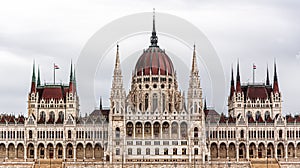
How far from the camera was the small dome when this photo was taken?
151750 millimetres

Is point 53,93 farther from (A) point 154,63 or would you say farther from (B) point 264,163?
(B) point 264,163

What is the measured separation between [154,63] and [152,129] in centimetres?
1714

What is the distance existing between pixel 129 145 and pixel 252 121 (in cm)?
2740

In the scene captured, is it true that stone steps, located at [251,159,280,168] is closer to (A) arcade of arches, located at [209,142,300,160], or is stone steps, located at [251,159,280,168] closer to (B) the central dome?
(A) arcade of arches, located at [209,142,300,160]

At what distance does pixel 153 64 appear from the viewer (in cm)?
15238

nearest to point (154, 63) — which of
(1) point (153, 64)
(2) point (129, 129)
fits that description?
(1) point (153, 64)

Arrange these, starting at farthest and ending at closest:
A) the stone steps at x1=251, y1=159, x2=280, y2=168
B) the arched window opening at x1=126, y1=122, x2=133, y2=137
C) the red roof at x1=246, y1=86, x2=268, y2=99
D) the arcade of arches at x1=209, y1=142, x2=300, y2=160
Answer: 1. the red roof at x1=246, y1=86, x2=268, y2=99
2. the arcade of arches at x1=209, y1=142, x2=300, y2=160
3. the arched window opening at x1=126, y1=122, x2=133, y2=137
4. the stone steps at x1=251, y1=159, x2=280, y2=168

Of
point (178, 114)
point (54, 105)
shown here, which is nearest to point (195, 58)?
point (178, 114)

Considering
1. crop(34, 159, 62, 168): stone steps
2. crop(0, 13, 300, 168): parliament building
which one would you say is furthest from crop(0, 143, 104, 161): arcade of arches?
crop(34, 159, 62, 168): stone steps

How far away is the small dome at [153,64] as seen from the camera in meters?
152

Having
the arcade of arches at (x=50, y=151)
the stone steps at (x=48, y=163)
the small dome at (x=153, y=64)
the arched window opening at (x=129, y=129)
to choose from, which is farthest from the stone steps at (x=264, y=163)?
the stone steps at (x=48, y=163)

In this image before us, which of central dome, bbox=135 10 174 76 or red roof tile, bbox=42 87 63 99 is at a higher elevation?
central dome, bbox=135 10 174 76

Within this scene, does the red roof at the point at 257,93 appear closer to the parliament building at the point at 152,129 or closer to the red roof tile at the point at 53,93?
the parliament building at the point at 152,129

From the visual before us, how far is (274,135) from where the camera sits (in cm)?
14525
